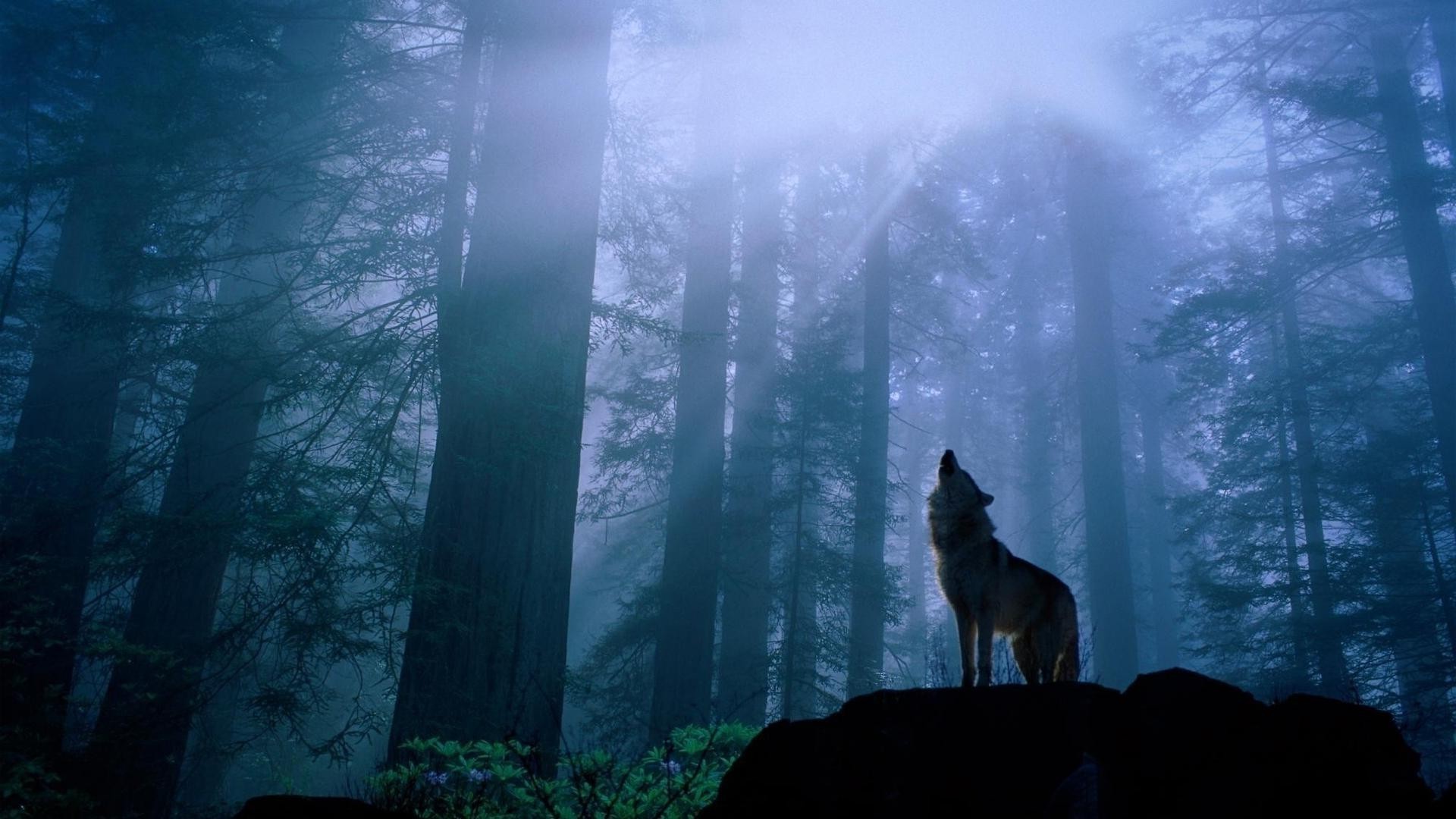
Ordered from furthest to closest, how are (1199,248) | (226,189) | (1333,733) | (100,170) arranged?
(1199,248), (100,170), (226,189), (1333,733)

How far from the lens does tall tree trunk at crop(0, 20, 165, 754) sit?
24.9 feet

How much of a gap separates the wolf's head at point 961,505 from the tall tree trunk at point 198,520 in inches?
236

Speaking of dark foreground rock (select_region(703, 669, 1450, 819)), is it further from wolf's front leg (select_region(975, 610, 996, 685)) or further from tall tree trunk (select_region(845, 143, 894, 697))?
tall tree trunk (select_region(845, 143, 894, 697))

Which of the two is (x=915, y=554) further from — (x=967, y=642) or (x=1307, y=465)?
(x=967, y=642)

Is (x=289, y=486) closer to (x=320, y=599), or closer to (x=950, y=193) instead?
(x=320, y=599)

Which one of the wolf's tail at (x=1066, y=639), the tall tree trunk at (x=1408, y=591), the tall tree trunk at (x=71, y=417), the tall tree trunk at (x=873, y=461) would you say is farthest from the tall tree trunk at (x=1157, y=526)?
the tall tree trunk at (x=71, y=417)

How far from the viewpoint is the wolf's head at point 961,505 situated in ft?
15.9

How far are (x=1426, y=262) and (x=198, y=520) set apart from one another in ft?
66.0

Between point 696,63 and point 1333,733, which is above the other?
point 696,63

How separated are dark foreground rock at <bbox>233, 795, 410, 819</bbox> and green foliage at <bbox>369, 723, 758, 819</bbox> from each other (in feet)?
2.70

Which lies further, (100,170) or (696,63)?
(696,63)

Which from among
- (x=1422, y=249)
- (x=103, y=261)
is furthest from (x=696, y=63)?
(x=1422, y=249)

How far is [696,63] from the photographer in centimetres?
1491

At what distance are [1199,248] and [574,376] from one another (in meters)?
28.5
